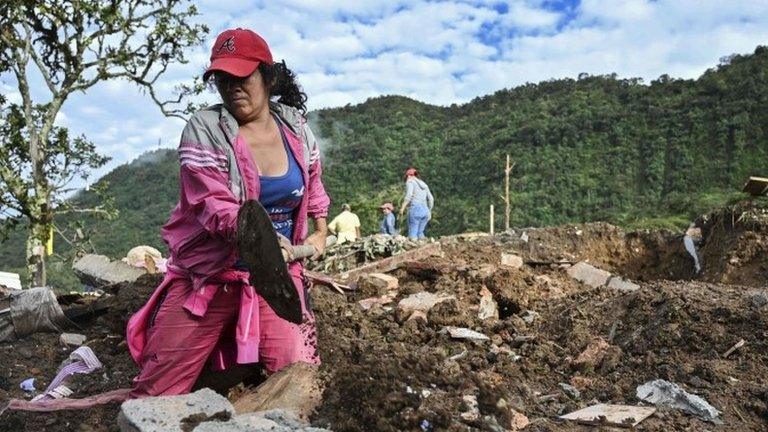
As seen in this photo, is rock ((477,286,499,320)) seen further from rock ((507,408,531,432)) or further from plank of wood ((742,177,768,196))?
plank of wood ((742,177,768,196))

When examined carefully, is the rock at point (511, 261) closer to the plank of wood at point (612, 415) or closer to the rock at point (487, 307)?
the rock at point (487, 307)

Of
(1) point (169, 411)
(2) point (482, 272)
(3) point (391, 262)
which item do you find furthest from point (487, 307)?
(1) point (169, 411)

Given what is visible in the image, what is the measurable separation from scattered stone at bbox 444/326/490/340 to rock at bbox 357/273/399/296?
1.81 metres

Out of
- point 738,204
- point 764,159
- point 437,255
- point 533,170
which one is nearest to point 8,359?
point 437,255

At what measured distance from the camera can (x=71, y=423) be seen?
3037 millimetres

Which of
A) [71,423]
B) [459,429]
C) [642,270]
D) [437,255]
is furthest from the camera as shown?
[642,270]

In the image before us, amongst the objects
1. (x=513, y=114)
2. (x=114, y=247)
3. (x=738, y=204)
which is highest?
(x=513, y=114)

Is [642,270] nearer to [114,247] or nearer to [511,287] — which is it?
[511,287]

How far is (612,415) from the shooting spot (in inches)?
116

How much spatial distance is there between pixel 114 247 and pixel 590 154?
82.2 ft

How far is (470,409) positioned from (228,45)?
1617 mm

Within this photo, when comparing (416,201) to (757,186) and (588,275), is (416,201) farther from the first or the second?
(757,186)

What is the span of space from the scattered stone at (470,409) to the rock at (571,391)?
96 centimetres

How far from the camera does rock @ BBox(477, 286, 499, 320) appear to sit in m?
5.46
